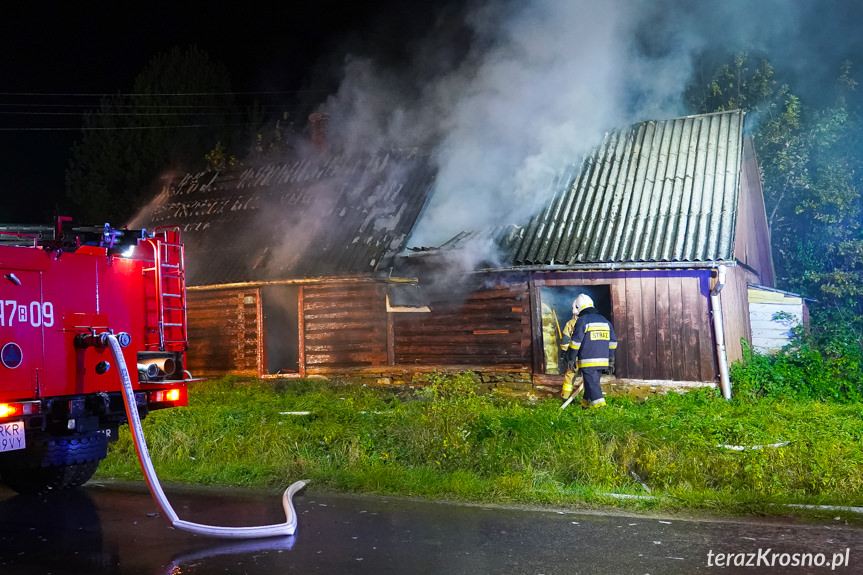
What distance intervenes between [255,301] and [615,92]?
Answer: 29.6ft

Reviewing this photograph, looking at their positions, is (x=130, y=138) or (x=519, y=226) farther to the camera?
(x=130, y=138)

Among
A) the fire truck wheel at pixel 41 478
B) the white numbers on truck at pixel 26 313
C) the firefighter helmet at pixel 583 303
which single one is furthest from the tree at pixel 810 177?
the white numbers on truck at pixel 26 313

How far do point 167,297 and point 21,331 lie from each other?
1619 millimetres

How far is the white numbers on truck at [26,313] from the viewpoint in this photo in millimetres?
6074

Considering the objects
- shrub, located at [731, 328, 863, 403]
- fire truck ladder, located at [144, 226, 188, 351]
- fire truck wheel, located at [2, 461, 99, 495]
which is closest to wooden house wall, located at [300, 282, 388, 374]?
shrub, located at [731, 328, 863, 403]

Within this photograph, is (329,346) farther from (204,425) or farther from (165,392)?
(165,392)

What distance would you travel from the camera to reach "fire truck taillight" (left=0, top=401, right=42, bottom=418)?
595 centimetres

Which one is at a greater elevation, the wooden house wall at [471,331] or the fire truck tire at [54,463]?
the wooden house wall at [471,331]

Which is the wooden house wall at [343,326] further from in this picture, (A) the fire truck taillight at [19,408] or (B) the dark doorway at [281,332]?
(A) the fire truck taillight at [19,408]

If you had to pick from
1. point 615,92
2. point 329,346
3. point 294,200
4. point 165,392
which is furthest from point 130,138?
point 165,392

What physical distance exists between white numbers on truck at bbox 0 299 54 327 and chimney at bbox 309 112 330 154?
1299 centimetres

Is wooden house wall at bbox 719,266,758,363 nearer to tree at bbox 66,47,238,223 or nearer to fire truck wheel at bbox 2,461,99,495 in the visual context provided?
fire truck wheel at bbox 2,461,99,495

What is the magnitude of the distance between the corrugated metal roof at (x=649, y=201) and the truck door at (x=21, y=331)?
8.29 meters

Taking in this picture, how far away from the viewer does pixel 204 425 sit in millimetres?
9648
